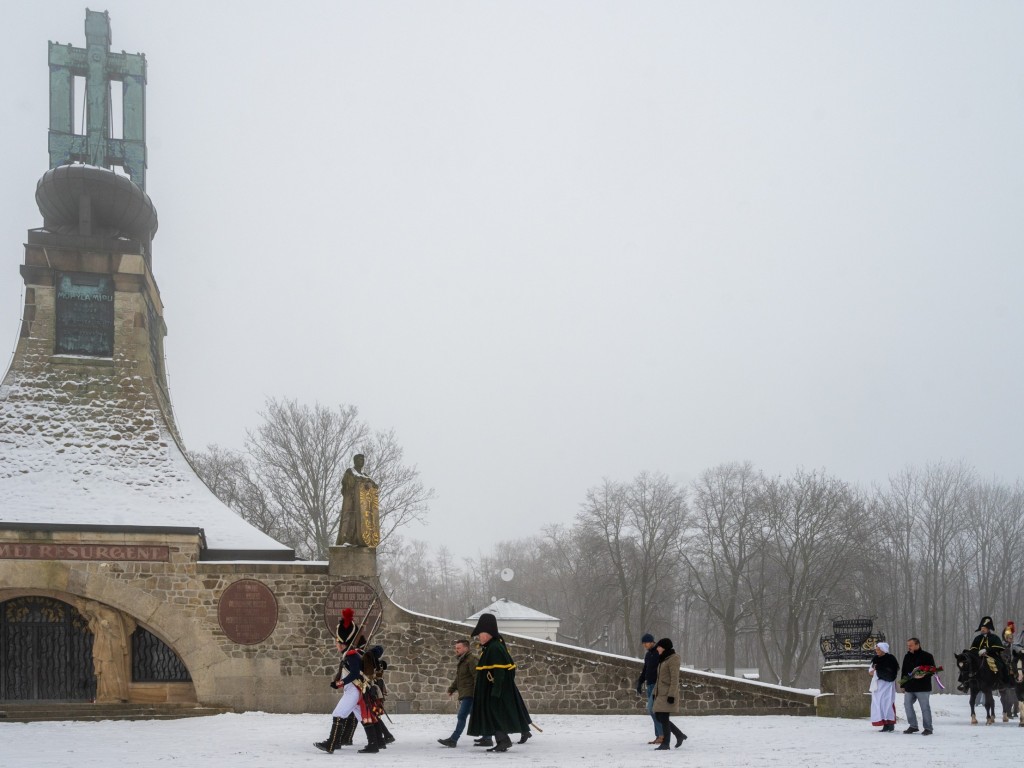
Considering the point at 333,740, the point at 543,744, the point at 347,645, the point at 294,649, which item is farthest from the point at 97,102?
the point at 543,744

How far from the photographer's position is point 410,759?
34.0 feet

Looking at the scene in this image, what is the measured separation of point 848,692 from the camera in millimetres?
16531

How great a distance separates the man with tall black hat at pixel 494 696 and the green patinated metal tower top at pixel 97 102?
1584cm

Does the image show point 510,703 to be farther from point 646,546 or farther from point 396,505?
point 646,546

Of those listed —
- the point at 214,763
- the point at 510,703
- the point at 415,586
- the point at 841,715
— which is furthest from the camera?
the point at 415,586

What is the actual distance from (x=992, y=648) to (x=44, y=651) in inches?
573

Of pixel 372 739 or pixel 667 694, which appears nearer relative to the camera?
pixel 372 739

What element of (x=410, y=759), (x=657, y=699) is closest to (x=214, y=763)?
(x=410, y=759)

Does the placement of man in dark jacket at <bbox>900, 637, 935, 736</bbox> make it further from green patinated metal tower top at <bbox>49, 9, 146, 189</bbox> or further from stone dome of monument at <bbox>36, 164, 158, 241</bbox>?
green patinated metal tower top at <bbox>49, 9, 146, 189</bbox>

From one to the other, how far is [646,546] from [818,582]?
24.9 feet

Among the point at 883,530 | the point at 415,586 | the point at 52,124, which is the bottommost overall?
the point at 415,586

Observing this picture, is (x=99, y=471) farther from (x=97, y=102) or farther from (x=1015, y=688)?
(x=1015, y=688)

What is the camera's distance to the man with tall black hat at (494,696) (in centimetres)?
1120

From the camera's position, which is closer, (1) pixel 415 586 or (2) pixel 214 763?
(2) pixel 214 763
